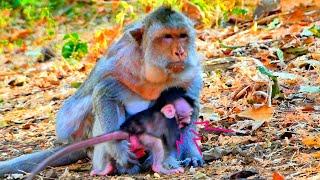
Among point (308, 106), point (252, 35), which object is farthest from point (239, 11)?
point (308, 106)

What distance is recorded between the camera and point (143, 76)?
5.44 m

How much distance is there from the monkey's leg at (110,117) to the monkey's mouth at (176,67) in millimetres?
471

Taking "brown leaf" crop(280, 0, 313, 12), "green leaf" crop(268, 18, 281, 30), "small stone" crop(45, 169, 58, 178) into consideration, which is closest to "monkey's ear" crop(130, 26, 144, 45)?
"small stone" crop(45, 169, 58, 178)

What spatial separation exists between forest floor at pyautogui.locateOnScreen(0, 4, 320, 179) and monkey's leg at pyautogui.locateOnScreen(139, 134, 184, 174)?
0.19 ft

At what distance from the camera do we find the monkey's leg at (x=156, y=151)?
17.3ft

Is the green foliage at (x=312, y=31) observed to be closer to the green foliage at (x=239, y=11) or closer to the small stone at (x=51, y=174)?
the green foliage at (x=239, y=11)

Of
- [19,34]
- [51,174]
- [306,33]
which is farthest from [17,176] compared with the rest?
[19,34]

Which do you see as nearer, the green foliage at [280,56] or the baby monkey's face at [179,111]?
the baby monkey's face at [179,111]

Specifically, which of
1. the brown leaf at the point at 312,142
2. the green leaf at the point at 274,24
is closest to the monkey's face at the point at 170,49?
the brown leaf at the point at 312,142

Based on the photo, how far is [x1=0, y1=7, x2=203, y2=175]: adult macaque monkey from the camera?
5.25 metres

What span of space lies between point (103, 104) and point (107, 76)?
188mm

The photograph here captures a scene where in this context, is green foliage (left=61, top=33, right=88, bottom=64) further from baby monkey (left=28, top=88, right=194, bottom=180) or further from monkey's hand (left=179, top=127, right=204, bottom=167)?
baby monkey (left=28, top=88, right=194, bottom=180)

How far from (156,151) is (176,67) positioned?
1.81 feet

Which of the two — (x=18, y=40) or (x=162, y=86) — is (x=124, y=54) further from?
(x=18, y=40)
